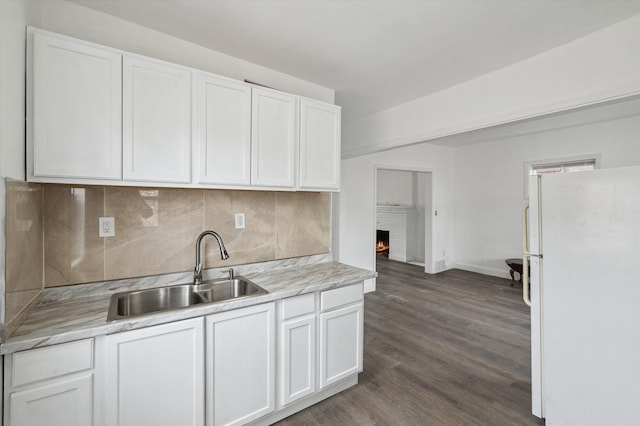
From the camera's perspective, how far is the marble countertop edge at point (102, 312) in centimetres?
123

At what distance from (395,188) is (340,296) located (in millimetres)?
5861

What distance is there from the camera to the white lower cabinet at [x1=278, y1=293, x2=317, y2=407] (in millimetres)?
1889

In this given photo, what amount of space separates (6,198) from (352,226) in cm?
403

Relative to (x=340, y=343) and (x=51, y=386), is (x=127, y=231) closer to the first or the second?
(x=51, y=386)

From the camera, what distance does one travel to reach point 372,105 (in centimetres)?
341

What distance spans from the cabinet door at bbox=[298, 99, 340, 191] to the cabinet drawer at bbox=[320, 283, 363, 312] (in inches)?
32.9

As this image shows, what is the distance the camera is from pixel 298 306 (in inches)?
76.3

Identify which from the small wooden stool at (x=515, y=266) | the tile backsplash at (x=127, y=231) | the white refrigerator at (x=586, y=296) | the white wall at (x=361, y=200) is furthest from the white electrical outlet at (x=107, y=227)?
the small wooden stool at (x=515, y=266)

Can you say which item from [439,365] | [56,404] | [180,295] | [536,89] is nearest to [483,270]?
[439,365]

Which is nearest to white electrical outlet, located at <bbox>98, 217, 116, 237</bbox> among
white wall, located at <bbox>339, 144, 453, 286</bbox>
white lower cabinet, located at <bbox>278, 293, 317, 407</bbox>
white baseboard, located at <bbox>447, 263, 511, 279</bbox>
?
white lower cabinet, located at <bbox>278, 293, 317, 407</bbox>

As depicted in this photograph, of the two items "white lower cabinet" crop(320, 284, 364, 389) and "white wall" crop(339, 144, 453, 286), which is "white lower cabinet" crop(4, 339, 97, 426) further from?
"white wall" crop(339, 144, 453, 286)

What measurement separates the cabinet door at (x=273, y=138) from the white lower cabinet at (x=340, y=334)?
924mm

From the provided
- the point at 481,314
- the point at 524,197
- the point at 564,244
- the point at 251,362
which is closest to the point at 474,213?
the point at 524,197

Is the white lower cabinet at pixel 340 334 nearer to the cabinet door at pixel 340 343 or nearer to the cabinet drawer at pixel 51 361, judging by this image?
the cabinet door at pixel 340 343
